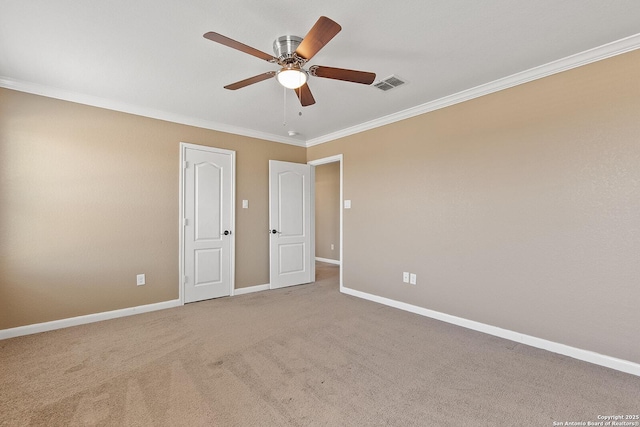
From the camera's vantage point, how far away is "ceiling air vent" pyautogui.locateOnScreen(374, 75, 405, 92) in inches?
111

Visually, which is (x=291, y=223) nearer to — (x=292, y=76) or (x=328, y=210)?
(x=328, y=210)

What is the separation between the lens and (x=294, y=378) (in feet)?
6.98

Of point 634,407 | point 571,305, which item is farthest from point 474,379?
point 571,305

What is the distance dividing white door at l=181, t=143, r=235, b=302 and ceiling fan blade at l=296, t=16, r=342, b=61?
2.65m

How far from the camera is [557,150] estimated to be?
253cm

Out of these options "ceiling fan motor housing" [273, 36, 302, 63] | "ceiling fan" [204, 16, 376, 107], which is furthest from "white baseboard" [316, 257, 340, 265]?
"ceiling fan motor housing" [273, 36, 302, 63]

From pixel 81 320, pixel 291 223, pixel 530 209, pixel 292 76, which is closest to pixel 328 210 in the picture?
pixel 291 223

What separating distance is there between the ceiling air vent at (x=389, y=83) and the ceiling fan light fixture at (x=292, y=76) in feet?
3.63

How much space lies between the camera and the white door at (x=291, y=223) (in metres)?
4.72

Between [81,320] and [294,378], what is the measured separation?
106 inches

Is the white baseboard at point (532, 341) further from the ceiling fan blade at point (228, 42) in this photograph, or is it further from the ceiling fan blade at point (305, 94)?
the ceiling fan blade at point (228, 42)

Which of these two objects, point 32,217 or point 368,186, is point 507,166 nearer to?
point 368,186

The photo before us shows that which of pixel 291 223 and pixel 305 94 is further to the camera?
pixel 291 223

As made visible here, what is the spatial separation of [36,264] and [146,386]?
6.83 ft
